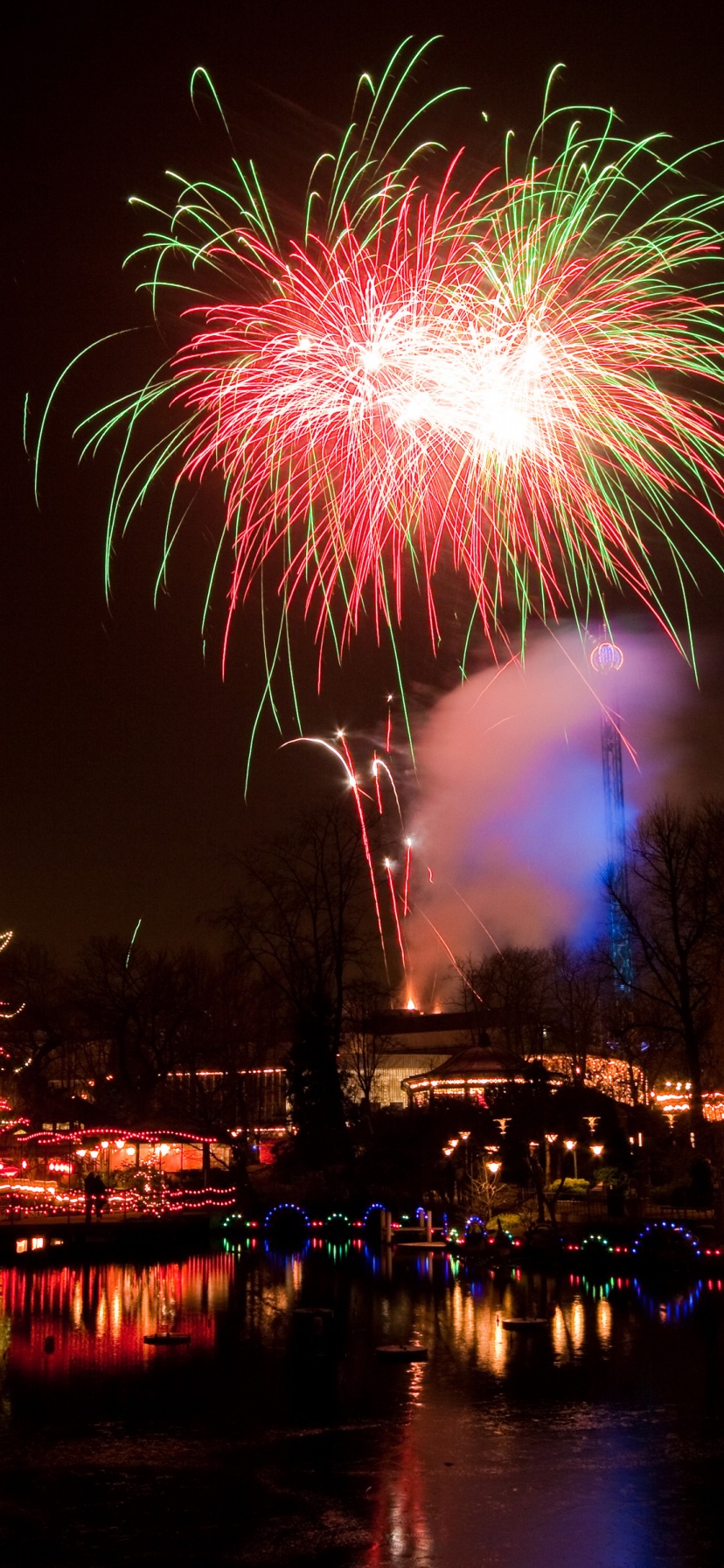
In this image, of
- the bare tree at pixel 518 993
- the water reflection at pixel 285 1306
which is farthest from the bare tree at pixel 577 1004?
the water reflection at pixel 285 1306

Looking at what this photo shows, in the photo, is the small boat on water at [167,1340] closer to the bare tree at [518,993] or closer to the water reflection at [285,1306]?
the water reflection at [285,1306]

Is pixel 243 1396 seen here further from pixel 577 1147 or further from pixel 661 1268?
pixel 577 1147

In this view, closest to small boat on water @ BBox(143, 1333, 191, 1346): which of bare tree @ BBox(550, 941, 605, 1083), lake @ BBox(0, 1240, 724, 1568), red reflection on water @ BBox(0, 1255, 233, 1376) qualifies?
red reflection on water @ BBox(0, 1255, 233, 1376)

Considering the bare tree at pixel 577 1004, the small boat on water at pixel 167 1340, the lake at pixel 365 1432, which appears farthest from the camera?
the bare tree at pixel 577 1004

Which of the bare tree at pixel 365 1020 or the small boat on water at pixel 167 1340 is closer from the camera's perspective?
the small boat on water at pixel 167 1340

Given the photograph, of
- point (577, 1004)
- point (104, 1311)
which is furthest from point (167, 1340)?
point (577, 1004)

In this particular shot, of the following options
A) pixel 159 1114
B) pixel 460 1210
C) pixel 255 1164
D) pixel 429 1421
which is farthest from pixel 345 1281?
pixel 255 1164

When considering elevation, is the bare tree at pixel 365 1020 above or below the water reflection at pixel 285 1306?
above

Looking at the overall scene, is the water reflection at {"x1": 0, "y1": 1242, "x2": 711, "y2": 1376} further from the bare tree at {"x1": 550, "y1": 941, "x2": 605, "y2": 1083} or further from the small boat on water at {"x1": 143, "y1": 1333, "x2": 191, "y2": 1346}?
the bare tree at {"x1": 550, "y1": 941, "x2": 605, "y2": 1083}
